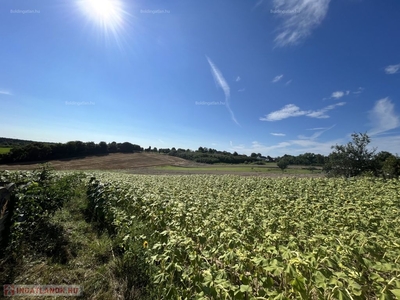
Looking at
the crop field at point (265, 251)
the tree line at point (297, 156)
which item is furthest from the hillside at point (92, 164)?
the crop field at point (265, 251)

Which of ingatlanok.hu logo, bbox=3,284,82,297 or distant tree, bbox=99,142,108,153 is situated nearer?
ingatlanok.hu logo, bbox=3,284,82,297

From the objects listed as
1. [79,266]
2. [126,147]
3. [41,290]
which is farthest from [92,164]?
[41,290]

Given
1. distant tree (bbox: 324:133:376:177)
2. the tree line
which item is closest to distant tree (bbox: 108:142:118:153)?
the tree line

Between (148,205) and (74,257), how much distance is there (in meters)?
1.93

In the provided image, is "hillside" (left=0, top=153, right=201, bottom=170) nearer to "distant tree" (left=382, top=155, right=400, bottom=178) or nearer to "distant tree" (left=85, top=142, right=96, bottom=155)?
"distant tree" (left=85, top=142, right=96, bottom=155)

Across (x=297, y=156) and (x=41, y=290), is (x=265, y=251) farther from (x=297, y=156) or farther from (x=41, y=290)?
(x=297, y=156)

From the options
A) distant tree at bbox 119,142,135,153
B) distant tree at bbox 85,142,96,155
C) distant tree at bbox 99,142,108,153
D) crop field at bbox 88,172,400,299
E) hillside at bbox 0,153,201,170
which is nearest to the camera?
crop field at bbox 88,172,400,299

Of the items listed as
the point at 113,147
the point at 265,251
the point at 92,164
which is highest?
the point at 113,147

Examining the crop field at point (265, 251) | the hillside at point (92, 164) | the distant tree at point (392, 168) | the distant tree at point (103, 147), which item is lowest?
the hillside at point (92, 164)

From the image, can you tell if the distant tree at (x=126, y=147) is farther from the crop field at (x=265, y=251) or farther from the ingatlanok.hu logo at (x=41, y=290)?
the ingatlanok.hu logo at (x=41, y=290)

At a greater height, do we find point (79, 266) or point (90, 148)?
point (90, 148)

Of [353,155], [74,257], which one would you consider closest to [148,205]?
[74,257]

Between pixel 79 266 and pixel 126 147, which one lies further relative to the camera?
pixel 126 147

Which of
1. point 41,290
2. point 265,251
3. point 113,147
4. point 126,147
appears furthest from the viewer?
point 126,147
